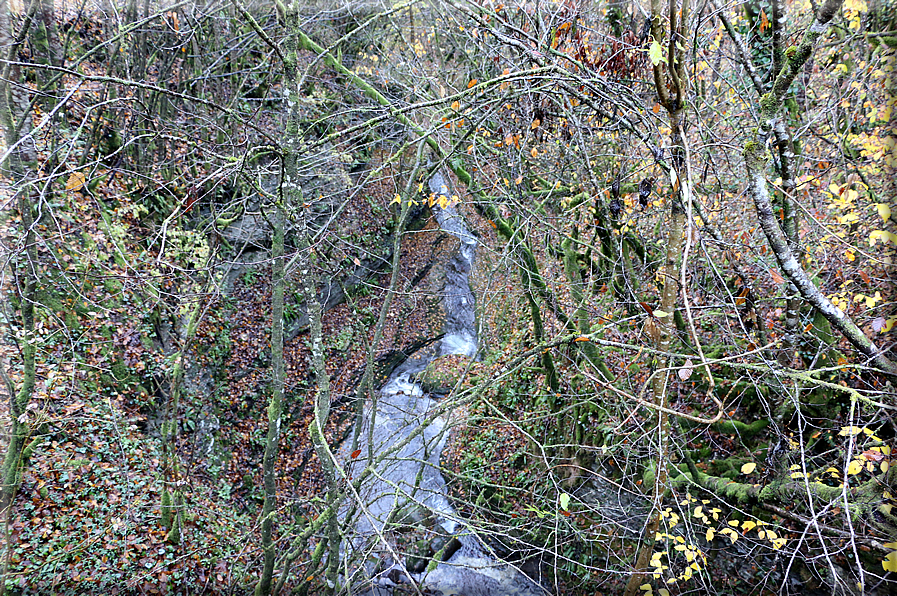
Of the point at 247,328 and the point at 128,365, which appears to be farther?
the point at 247,328

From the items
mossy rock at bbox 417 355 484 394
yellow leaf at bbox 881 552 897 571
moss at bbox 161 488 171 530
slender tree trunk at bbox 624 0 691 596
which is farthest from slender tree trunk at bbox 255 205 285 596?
mossy rock at bbox 417 355 484 394

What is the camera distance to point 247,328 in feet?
33.9

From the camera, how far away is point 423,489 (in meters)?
4.21

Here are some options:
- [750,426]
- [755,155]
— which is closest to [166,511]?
[750,426]

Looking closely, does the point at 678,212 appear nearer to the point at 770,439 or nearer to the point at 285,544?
the point at 770,439

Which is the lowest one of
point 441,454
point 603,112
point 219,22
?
point 441,454

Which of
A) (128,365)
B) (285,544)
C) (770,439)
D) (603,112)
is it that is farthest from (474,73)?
(285,544)

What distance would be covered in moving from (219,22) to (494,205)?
8.12 metres

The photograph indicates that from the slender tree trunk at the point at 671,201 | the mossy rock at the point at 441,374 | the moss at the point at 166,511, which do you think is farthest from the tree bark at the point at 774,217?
the mossy rock at the point at 441,374

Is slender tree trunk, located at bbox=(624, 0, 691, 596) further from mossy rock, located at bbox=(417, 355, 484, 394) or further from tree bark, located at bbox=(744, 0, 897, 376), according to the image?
mossy rock, located at bbox=(417, 355, 484, 394)

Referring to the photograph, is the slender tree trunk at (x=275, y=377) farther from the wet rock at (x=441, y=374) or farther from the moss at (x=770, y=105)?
the wet rock at (x=441, y=374)

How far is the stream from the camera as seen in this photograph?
166 inches

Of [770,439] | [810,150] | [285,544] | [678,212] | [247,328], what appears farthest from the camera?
[247,328]

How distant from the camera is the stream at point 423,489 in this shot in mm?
4207
